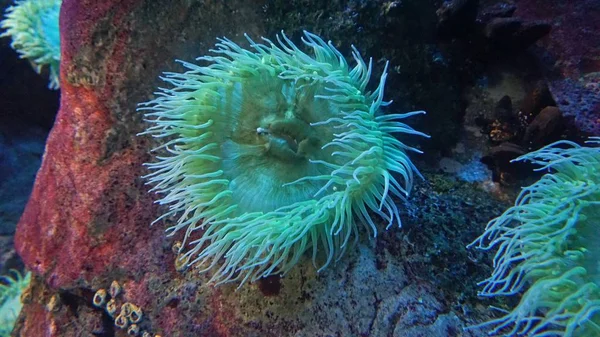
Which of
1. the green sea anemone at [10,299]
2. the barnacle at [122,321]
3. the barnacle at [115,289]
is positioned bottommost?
the green sea anemone at [10,299]

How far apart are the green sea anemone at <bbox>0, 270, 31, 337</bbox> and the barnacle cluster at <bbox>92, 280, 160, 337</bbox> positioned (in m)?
2.22

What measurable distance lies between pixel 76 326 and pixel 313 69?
252 cm

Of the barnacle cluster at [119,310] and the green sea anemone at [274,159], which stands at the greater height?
the green sea anemone at [274,159]

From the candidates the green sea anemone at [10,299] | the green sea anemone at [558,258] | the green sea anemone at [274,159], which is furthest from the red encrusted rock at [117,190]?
the green sea anemone at [10,299]

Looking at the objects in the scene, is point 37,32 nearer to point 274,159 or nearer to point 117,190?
point 117,190

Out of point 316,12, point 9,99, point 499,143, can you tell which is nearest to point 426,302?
point 499,143

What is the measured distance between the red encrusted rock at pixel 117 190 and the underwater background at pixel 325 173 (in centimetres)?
1

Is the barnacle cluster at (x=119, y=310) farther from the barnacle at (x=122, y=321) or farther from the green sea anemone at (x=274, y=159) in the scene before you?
the green sea anemone at (x=274, y=159)

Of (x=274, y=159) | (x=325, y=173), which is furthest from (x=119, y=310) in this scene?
(x=325, y=173)

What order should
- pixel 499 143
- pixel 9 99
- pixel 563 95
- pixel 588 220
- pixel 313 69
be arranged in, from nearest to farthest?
pixel 588 220 → pixel 313 69 → pixel 563 95 → pixel 499 143 → pixel 9 99

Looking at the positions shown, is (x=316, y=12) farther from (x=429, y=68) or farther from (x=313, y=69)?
(x=429, y=68)

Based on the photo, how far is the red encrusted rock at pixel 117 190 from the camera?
2785mm

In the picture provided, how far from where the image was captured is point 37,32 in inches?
224

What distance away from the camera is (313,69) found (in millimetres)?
2805
